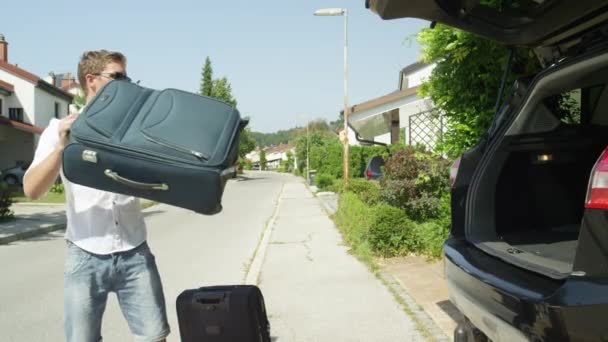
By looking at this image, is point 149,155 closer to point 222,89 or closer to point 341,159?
point 341,159

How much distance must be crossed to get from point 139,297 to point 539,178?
2.27m

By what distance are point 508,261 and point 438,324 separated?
2524 mm

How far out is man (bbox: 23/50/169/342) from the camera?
2.87m

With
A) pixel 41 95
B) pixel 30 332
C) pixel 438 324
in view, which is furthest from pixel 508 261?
pixel 41 95

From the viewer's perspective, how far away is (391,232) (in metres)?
8.31

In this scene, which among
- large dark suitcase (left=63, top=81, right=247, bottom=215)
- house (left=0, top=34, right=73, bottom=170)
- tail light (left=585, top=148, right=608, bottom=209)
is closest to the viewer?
tail light (left=585, top=148, right=608, bottom=209)

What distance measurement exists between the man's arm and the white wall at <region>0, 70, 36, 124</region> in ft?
119

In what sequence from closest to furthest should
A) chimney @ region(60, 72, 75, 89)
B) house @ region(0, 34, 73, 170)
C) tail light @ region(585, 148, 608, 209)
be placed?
tail light @ region(585, 148, 608, 209), house @ region(0, 34, 73, 170), chimney @ region(60, 72, 75, 89)

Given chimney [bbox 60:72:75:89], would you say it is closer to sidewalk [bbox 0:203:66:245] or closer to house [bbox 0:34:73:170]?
house [bbox 0:34:73:170]

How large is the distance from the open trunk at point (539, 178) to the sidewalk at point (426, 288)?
4.11 feet

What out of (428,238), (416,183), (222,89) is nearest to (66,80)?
(222,89)

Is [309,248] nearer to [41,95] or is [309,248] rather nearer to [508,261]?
[508,261]

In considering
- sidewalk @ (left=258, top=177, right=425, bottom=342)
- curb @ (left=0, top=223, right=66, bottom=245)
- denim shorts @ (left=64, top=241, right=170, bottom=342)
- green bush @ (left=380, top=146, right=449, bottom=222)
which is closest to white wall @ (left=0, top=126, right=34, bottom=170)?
curb @ (left=0, top=223, right=66, bottom=245)

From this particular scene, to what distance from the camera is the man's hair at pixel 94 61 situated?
293 cm
